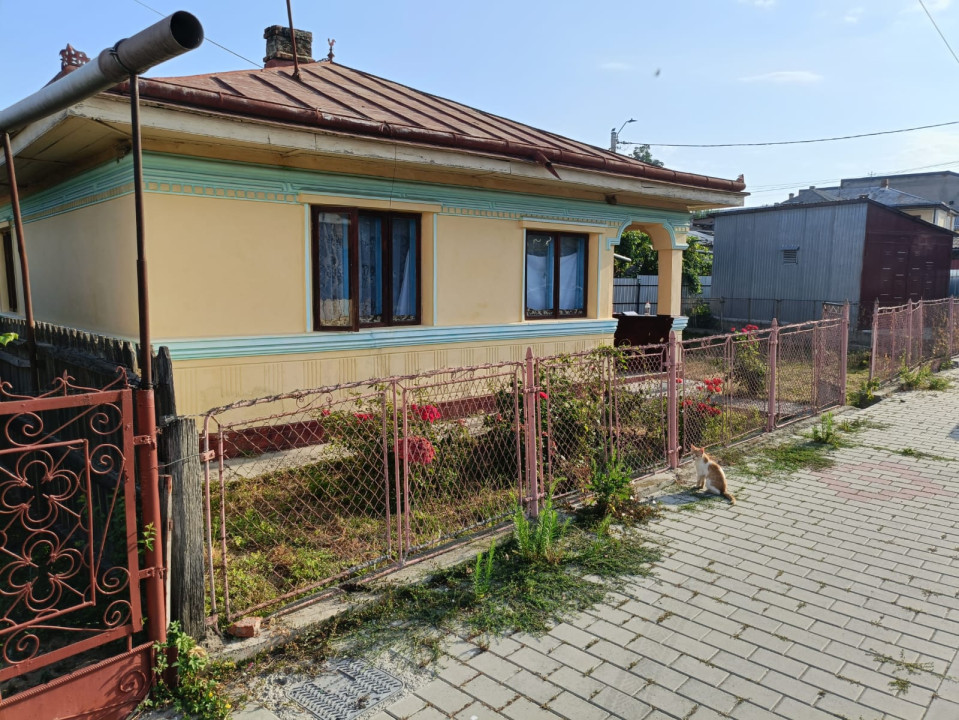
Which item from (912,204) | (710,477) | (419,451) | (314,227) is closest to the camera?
(419,451)

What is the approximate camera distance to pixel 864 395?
10.4 metres

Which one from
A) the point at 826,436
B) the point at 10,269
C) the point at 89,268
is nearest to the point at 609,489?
the point at 826,436

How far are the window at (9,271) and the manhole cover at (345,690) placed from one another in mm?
10563

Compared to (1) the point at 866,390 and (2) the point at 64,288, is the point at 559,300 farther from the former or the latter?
(2) the point at 64,288

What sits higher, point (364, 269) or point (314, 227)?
point (314, 227)

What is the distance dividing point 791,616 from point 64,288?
856 centimetres

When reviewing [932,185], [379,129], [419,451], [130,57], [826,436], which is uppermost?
[932,185]

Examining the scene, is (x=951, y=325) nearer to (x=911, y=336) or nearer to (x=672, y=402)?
(x=911, y=336)

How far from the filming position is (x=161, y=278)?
6285 millimetres

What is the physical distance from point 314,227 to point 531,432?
376 centimetres

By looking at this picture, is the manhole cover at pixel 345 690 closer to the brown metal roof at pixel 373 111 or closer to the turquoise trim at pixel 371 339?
the turquoise trim at pixel 371 339

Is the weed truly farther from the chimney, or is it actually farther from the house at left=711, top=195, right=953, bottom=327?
the house at left=711, top=195, right=953, bottom=327

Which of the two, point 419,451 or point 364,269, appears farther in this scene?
point 364,269

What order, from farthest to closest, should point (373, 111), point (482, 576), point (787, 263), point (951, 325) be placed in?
point (787, 263) → point (951, 325) → point (373, 111) → point (482, 576)
